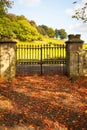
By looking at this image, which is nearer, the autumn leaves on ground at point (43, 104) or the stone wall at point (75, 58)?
the autumn leaves on ground at point (43, 104)

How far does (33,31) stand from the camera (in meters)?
68.9

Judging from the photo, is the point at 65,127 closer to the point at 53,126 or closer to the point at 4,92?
the point at 53,126

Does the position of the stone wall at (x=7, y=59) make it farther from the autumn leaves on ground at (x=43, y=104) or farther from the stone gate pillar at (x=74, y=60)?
the stone gate pillar at (x=74, y=60)

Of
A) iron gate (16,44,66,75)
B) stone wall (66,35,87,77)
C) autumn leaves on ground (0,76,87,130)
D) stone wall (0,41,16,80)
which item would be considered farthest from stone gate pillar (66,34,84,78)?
stone wall (0,41,16,80)

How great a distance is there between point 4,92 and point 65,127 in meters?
4.66

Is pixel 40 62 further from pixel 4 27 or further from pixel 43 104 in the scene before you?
pixel 4 27

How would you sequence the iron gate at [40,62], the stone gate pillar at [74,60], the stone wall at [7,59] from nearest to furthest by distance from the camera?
the stone wall at [7,59] → the stone gate pillar at [74,60] → the iron gate at [40,62]

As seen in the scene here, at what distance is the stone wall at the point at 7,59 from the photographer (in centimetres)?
1705

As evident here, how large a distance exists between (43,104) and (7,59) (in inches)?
220

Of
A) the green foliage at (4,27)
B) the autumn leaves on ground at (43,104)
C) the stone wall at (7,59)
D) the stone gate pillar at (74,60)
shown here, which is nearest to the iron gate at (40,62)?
the stone gate pillar at (74,60)

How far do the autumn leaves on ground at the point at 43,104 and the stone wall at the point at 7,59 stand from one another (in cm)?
61

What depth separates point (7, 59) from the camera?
17.1 meters

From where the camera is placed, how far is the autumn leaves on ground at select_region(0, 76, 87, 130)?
10047mm

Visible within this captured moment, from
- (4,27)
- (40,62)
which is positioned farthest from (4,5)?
(4,27)
